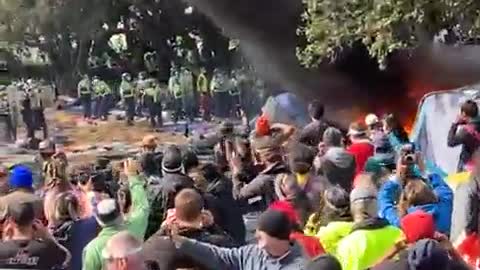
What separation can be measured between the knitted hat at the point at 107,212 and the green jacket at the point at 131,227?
0.05 metres

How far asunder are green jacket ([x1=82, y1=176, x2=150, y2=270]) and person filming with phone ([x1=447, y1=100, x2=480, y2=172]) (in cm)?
370

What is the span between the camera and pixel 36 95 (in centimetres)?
2911

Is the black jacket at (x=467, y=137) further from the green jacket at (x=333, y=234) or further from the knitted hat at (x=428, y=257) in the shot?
the knitted hat at (x=428, y=257)

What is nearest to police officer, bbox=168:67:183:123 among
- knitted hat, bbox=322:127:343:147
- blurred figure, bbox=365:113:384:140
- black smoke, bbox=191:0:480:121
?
black smoke, bbox=191:0:480:121

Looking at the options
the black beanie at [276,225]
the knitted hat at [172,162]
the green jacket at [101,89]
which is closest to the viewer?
the black beanie at [276,225]

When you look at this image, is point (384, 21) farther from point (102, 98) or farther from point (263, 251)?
point (102, 98)

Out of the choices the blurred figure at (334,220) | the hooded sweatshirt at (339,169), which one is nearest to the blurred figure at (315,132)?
the hooded sweatshirt at (339,169)

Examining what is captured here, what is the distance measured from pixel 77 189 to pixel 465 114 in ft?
13.7

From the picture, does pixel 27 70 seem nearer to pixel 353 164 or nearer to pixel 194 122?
pixel 194 122

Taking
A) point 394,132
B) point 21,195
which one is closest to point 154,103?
point 394,132

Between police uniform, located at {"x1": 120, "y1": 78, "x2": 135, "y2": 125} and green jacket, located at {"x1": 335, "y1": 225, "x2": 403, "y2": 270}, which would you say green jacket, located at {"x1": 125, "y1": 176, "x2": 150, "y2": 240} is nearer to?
green jacket, located at {"x1": 335, "y1": 225, "x2": 403, "y2": 270}

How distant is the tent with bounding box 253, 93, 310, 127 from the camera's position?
1711cm

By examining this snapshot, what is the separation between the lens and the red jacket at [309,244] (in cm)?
605

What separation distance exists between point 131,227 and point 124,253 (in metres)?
1.32
